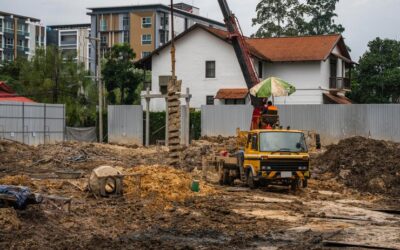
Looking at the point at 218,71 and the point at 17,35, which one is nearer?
the point at 218,71

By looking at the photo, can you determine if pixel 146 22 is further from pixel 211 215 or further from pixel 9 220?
pixel 9 220

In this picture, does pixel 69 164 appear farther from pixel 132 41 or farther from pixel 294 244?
pixel 132 41

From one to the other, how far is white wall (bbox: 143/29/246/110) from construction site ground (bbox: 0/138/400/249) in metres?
25.5

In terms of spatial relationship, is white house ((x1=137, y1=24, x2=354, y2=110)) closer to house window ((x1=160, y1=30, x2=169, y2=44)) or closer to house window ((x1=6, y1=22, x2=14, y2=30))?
house window ((x1=160, y1=30, x2=169, y2=44))

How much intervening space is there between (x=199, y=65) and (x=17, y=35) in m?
83.0

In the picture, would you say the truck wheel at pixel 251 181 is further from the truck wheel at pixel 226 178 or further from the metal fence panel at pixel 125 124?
the metal fence panel at pixel 125 124

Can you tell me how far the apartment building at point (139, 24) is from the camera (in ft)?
354

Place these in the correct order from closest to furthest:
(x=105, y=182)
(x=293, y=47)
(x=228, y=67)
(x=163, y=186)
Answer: (x=105, y=182) → (x=163, y=186) → (x=228, y=67) → (x=293, y=47)

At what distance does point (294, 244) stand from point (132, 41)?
99.0 metres

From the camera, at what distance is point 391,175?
81.1 feet

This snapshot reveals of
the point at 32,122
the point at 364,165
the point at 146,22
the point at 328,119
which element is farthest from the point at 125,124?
the point at 146,22

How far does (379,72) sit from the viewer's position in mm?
57688

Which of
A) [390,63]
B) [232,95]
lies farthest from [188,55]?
[390,63]

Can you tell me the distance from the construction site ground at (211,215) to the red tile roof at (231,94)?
23.0 meters
